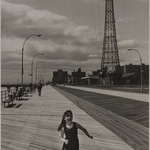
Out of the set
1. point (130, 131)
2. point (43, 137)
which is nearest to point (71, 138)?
point (43, 137)

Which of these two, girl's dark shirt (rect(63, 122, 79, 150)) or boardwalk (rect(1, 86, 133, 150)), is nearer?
girl's dark shirt (rect(63, 122, 79, 150))

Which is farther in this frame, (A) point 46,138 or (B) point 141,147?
(A) point 46,138

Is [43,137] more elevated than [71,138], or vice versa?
[71,138]

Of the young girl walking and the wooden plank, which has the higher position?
the young girl walking

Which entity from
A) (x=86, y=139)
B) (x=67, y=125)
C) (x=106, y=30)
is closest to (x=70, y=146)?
(x=67, y=125)

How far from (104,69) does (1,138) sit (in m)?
120

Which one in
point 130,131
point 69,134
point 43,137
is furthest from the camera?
point 130,131

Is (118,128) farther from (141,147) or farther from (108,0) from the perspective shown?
(108,0)

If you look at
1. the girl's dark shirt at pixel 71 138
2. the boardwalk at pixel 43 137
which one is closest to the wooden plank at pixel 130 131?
the boardwalk at pixel 43 137

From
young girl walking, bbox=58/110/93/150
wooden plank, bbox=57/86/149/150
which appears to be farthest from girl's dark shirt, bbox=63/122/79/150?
wooden plank, bbox=57/86/149/150

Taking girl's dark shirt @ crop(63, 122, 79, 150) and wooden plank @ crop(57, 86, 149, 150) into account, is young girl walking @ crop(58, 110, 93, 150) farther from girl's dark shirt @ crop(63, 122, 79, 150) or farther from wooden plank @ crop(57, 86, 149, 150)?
wooden plank @ crop(57, 86, 149, 150)

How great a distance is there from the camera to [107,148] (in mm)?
8922

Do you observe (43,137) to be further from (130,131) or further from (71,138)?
(71,138)

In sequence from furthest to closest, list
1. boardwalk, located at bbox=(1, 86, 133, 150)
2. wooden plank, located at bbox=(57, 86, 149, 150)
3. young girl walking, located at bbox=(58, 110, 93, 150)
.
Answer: wooden plank, located at bbox=(57, 86, 149, 150)
boardwalk, located at bbox=(1, 86, 133, 150)
young girl walking, located at bbox=(58, 110, 93, 150)
